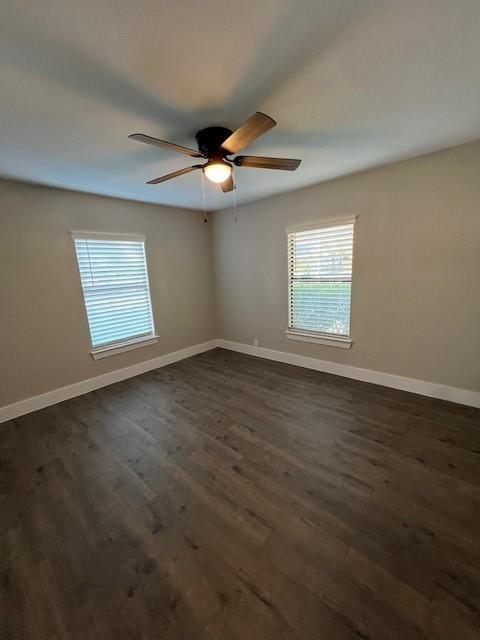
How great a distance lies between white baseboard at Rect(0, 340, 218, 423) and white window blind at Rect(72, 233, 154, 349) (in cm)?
44

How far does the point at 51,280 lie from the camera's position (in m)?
2.99

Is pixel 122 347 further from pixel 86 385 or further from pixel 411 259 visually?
pixel 411 259

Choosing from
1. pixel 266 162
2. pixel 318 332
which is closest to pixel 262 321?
pixel 318 332

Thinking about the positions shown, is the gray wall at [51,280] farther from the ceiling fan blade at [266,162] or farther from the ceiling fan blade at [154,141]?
the ceiling fan blade at [266,162]

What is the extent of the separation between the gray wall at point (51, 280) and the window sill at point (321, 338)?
7.01 feet

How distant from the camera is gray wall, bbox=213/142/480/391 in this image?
2.46m

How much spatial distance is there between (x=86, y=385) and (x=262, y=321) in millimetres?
2672

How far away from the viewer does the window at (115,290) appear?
3309 mm

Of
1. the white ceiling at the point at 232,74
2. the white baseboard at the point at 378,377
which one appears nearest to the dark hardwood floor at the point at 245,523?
the white baseboard at the point at 378,377

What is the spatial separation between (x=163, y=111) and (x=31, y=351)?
2.83m

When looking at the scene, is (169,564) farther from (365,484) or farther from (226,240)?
(226,240)

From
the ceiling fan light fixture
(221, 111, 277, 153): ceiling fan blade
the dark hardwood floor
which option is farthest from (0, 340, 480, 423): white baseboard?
(221, 111, 277, 153): ceiling fan blade

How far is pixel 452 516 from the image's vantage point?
1.52 meters

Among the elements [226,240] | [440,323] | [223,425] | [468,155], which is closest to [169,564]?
[223,425]
